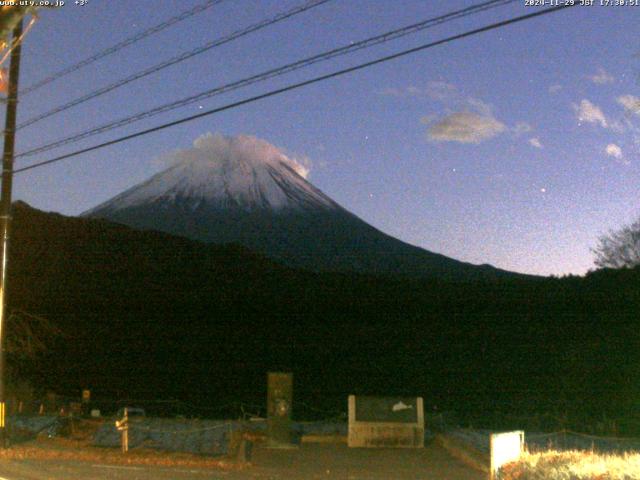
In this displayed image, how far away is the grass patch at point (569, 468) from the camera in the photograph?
1145 cm

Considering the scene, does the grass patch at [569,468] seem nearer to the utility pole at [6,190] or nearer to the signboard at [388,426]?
the signboard at [388,426]

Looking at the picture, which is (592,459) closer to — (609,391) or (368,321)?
(609,391)

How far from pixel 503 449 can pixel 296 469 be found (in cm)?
524

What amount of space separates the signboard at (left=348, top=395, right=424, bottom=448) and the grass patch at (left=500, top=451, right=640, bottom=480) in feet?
26.2

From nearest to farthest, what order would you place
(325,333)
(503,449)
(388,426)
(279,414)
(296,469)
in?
(503,449)
(296,469)
(279,414)
(388,426)
(325,333)

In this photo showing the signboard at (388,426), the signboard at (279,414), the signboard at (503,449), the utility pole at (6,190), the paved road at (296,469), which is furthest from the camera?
the signboard at (388,426)

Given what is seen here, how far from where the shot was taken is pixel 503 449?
45.2ft

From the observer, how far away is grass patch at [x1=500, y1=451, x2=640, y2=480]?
37.6 ft

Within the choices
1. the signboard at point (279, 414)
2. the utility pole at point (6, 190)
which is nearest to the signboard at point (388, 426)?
the signboard at point (279, 414)

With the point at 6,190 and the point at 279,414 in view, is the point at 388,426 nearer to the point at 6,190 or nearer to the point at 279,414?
the point at 279,414

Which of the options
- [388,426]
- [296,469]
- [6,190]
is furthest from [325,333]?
[296,469]

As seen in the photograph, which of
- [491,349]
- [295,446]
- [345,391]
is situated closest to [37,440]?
[295,446]

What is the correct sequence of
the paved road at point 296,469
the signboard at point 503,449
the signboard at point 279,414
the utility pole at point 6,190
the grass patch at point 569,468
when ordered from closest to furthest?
1. the grass patch at point 569,468
2. the signboard at point 503,449
3. the paved road at point 296,469
4. the utility pole at point 6,190
5. the signboard at point 279,414

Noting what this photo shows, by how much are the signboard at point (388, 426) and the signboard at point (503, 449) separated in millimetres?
7081
